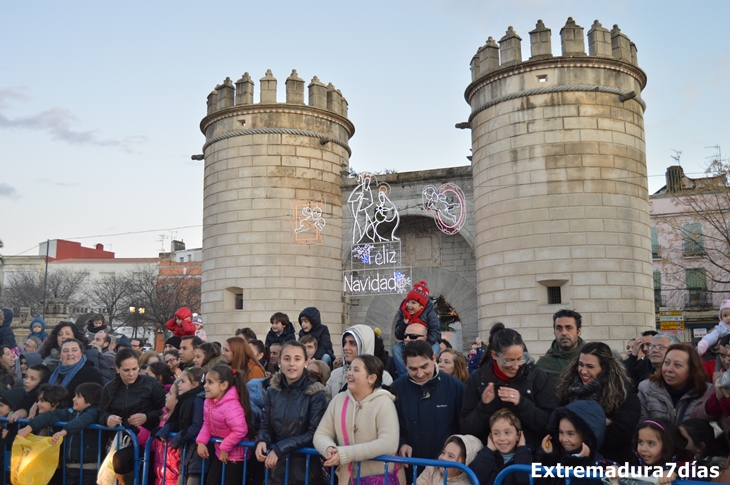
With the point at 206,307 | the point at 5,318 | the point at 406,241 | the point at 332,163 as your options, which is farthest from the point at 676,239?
the point at 5,318

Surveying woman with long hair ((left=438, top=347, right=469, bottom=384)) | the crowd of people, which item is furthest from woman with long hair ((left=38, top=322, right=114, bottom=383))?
woman with long hair ((left=438, top=347, right=469, bottom=384))

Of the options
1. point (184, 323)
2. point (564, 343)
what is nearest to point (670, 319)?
point (184, 323)

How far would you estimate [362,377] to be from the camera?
4758 mm

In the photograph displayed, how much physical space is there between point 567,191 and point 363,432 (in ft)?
33.9

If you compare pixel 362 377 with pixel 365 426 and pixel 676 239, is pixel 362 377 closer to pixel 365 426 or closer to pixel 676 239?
pixel 365 426

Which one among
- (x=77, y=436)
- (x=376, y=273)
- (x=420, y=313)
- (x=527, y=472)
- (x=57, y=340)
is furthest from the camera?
(x=376, y=273)

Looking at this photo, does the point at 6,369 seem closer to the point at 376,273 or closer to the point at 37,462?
the point at 37,462

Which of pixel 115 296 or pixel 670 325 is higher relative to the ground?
pixel 115 296

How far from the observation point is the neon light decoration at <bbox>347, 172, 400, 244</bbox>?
55.3 feet

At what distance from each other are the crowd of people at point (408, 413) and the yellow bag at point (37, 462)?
145 millimetres

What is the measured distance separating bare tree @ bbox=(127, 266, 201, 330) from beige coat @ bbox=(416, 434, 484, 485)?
3366 cm

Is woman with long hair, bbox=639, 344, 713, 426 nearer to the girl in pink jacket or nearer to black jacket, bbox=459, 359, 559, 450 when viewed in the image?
black jacket, bbox=459, 359, 559, 450

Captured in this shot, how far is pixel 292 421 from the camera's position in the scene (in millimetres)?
5043

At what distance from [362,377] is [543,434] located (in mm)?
1368
